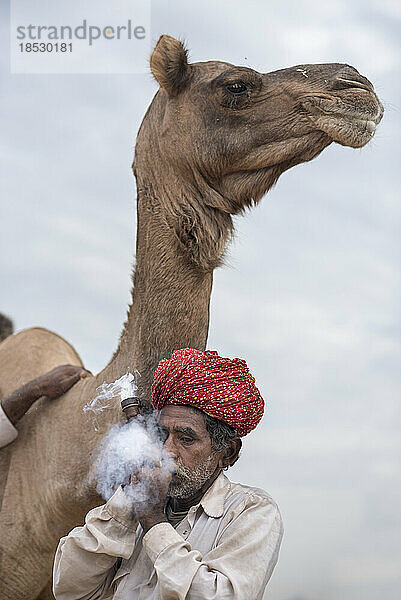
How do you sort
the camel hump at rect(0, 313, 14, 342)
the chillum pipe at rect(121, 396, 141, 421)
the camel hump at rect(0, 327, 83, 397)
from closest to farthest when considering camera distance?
the chillum pipe at rect(121, 396, 141, 421) → the camel hump at rect(0, 327, 83, 397) → the camel hump at rect(0, 313, 14, 342)

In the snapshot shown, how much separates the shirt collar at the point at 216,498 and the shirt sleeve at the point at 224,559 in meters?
0.06

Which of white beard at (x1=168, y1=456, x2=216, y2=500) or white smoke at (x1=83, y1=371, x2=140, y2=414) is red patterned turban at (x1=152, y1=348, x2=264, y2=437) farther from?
white smoke at (x1=83, y1=371, x2=140, y2=414)

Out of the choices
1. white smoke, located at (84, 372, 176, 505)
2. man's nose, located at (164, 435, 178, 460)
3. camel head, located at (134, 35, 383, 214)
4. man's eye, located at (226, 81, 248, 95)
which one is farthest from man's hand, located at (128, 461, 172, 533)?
man's eye, located at (226, 81, 248, 95)

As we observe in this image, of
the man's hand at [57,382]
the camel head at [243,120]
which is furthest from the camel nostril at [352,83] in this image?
the man's hand at [57,382]

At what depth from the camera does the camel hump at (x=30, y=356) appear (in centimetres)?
454

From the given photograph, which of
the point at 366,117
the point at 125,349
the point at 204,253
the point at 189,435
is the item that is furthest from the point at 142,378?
the point at 366,117

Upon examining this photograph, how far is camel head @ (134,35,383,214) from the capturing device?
333 cm

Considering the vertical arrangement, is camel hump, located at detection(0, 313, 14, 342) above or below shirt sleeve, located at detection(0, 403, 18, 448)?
above

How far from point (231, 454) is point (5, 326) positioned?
434 centimetres

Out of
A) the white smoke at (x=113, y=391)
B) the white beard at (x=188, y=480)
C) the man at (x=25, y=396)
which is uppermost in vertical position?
the man at (x=25, y=396)

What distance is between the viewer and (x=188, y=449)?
9.41 ft

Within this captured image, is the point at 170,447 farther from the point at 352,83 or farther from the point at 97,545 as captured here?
the point at 352,83

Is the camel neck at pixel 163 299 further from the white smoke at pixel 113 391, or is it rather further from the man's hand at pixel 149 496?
the man's hand at pixel 149 496

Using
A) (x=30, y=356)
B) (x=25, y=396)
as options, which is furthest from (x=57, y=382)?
(x=30, y=356)
